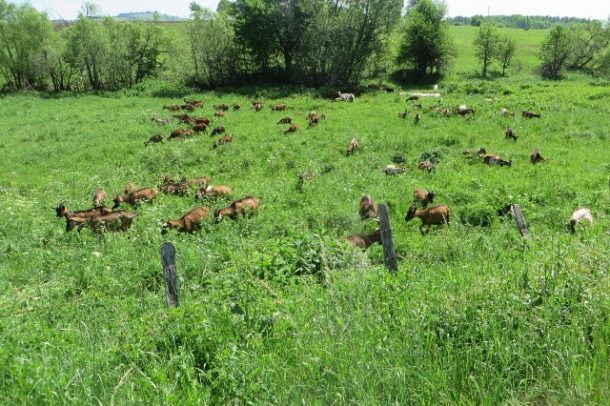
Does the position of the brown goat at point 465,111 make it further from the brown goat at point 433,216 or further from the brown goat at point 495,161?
the brown goat at point 433,216

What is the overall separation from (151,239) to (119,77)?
39.7 metres

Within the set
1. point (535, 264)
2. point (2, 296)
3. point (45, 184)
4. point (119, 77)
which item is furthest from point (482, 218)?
point (119, 77)

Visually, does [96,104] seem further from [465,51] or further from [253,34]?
[465,51]

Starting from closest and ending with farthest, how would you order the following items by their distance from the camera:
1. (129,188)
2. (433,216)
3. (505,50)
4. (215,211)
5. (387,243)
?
(387,243)
(433,216)
(215,211)
(129,188)
(505,50)

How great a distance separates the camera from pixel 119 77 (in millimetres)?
44562

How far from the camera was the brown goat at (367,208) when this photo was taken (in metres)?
10.4

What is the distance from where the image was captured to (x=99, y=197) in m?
13.0

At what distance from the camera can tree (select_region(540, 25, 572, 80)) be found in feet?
161

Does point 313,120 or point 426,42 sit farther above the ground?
point 426,42

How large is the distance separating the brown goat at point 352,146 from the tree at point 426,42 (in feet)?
106

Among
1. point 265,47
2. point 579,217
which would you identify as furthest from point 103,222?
point 265,47

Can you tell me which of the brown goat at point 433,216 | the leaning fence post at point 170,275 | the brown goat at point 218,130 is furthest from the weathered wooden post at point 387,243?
the brown goat at point 218,130

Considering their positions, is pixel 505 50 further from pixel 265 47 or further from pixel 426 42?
pixel 265 47

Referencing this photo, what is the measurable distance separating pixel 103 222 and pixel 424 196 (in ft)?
23.9
